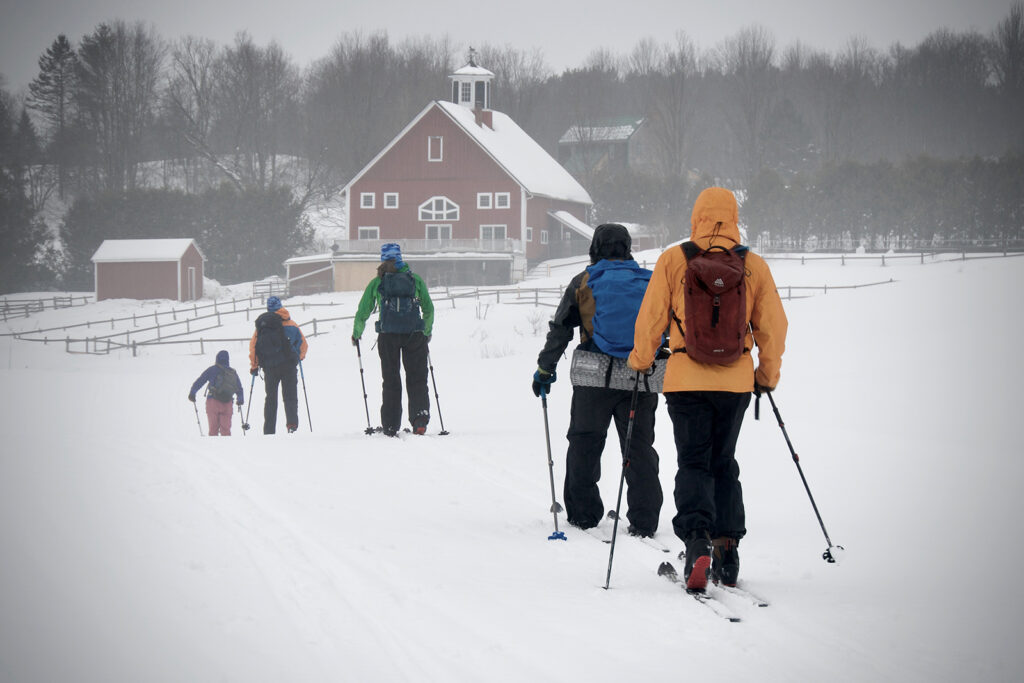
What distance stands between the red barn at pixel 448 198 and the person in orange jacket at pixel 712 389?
43.6m

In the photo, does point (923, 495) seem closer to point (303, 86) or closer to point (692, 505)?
point (692, 505)

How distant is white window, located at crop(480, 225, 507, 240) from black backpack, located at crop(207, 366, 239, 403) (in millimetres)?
37606

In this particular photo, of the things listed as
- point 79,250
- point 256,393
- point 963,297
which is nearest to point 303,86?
point 79,250

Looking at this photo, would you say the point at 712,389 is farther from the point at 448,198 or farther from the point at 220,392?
the point at 448,198

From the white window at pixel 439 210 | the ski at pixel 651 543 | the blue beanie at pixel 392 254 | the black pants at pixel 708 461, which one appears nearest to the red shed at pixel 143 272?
the white window at pixel 439 210

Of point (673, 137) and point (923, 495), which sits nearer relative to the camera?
point (923, 495)

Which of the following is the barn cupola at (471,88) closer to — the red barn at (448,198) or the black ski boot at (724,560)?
the red barn at (448,198)

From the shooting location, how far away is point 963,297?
67.9ft

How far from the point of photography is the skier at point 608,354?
18.9ft

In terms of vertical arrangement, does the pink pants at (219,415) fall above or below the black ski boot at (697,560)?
below

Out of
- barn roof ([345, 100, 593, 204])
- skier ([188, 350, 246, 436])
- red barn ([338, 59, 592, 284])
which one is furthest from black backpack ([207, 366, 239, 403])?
barn roof ([345, 100, 593, 204])

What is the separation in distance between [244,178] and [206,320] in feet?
107

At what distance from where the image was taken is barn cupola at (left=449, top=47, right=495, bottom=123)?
176 ft

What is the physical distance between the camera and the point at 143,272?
50312mm
